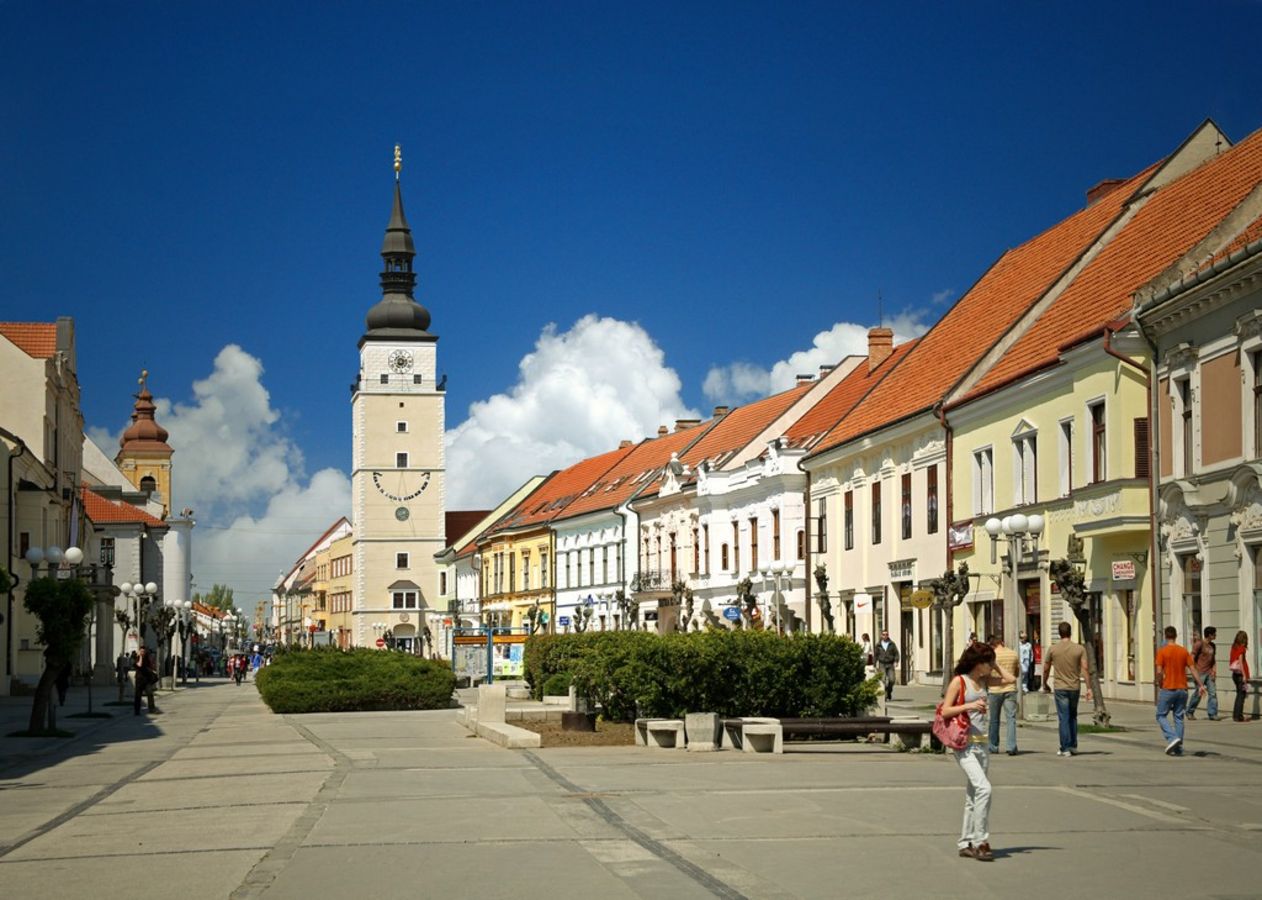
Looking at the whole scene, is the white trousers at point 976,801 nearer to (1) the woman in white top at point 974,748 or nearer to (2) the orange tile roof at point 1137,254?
(1) the woman in white top at point 974,748

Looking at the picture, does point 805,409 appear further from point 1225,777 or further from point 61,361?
→ point 1225,777

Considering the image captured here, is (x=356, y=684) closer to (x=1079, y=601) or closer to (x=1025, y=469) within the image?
(x=1025, y=469)

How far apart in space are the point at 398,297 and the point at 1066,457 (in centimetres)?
10092

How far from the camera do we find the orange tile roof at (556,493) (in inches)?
3691

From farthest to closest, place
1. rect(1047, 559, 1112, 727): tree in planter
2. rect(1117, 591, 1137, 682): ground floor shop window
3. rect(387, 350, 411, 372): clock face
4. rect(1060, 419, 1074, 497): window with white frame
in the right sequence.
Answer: rect(387, 350, 411, 372): clock face
rect(1060, 419, 1074, 497): window with white frame
rect(1117, 591, 1137, 682): ground floor shop window
rect(1047, 559, 1112, 727): tree in planter

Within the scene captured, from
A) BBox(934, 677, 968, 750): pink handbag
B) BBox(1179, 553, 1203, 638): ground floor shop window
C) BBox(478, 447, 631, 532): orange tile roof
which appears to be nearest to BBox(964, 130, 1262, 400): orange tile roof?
BBox(1179, 553, 1203, 638): ground floor shop window

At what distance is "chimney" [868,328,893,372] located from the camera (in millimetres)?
59594

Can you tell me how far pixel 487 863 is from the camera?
40.3 ft

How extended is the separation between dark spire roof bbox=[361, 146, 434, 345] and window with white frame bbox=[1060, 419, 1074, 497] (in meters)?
96.5

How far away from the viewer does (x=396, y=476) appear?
127 metres

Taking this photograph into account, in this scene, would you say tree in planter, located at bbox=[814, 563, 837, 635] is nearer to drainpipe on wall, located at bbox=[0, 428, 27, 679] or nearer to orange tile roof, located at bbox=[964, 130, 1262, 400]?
orange tile roof, located at bbox=[964, 130, 1262, 400]

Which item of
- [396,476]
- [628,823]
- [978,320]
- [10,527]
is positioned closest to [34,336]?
[10,527]

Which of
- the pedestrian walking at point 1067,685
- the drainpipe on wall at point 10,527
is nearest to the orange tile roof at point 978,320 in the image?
the pedestrian walking at point 1067,685

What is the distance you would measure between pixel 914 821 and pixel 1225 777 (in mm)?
5429
